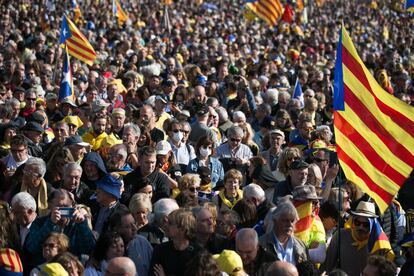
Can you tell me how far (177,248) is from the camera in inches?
294

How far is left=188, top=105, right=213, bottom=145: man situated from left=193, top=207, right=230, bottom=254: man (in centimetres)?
471

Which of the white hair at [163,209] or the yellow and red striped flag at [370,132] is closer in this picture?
the yellow and red striped flag at [370,132]

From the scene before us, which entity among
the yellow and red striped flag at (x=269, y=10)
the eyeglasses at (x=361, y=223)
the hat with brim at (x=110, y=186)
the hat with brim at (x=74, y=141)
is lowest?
the hat with brim at (x=74, y=141)

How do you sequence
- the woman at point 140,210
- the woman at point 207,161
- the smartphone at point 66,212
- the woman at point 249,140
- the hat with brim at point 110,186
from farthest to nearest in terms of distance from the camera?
the woman at point 249,140, the woman at point 207,161, the hat with brim at point 110,186, the woman at point 140,210, the smartphone at point 66,212

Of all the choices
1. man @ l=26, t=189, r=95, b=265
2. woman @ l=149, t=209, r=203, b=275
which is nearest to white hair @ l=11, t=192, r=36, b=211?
man @ l=26, t=189, r=95, b=265

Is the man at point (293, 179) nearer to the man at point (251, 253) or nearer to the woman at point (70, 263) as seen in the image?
the man at point (251, 253)

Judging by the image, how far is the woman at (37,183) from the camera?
9.13m

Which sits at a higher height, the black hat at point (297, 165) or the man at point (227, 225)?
the black hat at point (297, 165)

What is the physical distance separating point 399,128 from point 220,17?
1256 inches

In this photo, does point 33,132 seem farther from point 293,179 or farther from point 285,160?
point 293,179

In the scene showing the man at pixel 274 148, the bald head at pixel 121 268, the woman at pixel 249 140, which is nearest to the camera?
the bald head at pixel 121 268

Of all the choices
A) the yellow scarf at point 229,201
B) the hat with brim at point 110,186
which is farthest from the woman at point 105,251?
the yellow scarf at point 229,201

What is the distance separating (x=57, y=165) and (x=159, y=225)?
2071 mm

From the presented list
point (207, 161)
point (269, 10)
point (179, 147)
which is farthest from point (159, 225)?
point (269, 10)
